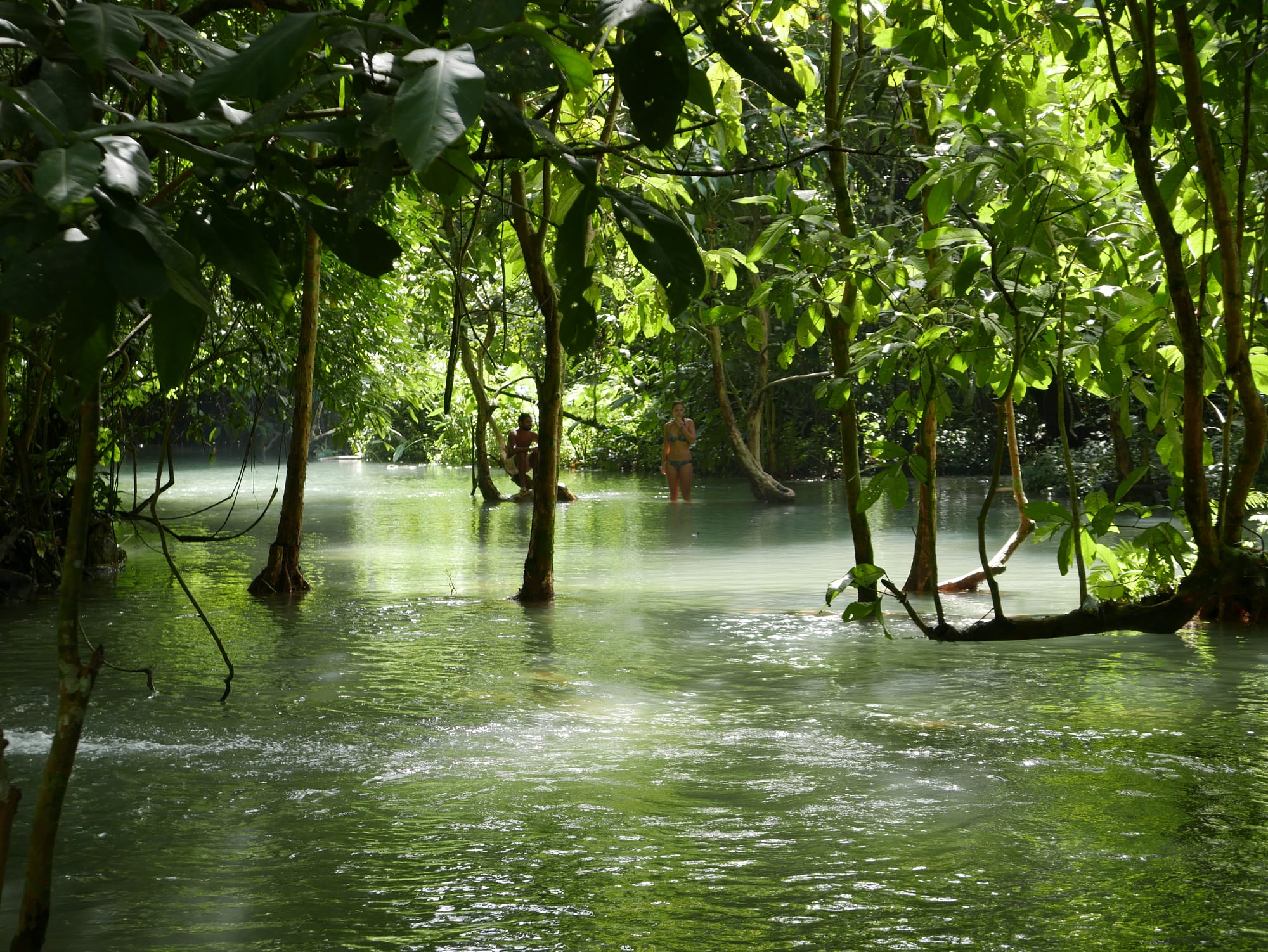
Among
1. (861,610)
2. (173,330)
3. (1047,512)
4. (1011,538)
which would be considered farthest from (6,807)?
(1011,538)

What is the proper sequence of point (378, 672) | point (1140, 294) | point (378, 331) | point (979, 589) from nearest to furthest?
point (1140, 294), point (378, 672), point (979, 589), point (378, 331)

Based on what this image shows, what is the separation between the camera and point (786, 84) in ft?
6.50

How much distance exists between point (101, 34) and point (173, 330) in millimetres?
456

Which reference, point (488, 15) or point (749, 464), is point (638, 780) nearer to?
point (488, 15)

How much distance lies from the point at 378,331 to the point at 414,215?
213 cm

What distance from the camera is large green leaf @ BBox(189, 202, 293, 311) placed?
5.55ft

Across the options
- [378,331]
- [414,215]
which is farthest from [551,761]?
[378,331]

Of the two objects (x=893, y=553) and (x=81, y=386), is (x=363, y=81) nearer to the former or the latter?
(x=81, y=386)

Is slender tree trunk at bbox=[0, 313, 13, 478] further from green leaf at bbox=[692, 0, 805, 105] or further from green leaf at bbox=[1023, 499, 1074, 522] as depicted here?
green leaf at bbox=[1023, 499, 1074, 522]

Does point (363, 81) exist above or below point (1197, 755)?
above

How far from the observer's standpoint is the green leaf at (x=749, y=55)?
1.88 meters

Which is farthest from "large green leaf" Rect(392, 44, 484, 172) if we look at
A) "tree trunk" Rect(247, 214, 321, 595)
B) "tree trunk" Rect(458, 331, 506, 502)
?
"tree trunk" Rect(458, 331, 506, 502)

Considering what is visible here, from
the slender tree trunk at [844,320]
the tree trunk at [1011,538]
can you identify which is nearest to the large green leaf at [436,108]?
the tree trunk at [1011,538]

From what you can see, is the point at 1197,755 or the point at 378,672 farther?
the point at 378,672
